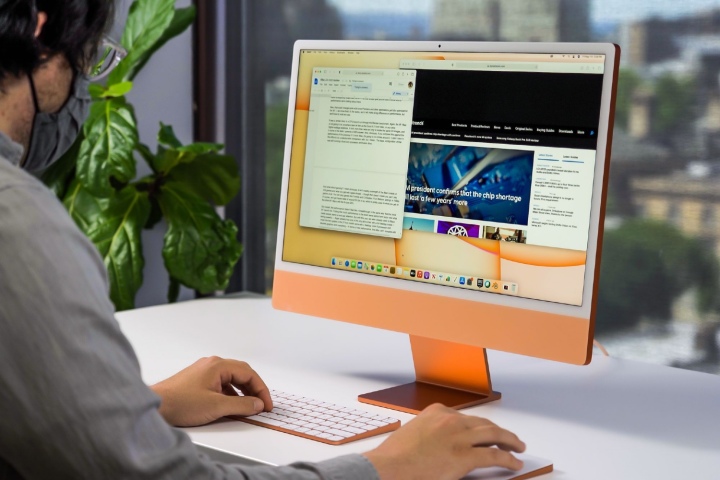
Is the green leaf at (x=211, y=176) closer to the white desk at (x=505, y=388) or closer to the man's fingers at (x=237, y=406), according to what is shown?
the white desk at (x=505, y=388)

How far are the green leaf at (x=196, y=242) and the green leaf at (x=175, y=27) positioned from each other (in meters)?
0.33

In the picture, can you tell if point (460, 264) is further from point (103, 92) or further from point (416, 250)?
point (103, 92)

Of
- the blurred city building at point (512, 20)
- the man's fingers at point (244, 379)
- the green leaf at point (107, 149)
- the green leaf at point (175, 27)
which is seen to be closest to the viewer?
the man's fingers at point (244, 379)

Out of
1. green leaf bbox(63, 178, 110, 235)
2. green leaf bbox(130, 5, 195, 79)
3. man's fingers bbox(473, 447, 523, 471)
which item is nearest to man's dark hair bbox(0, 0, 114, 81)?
man's fingers bbox(473, 447, 523, 471)

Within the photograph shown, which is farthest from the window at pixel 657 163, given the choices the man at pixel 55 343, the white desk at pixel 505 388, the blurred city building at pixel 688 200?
the man at pixel 55 343

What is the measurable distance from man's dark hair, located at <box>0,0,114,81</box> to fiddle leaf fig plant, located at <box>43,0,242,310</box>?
1.26m

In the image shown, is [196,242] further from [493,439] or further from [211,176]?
[493,439]

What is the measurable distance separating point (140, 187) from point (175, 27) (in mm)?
396

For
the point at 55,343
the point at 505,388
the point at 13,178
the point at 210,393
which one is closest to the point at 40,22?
the point at 13,178

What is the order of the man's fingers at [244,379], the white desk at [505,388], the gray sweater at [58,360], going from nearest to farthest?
1. the gray sweater at [58,360]
2. the white desk at [505,388]
3. the man's fingers at [244,379]

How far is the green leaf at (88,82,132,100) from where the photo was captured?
2230mm

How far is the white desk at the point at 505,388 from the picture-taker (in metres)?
1.12

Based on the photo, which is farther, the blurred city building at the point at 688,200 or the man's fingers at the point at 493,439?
the blurred city building at the point at 688,200

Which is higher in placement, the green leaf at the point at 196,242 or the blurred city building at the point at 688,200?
the blurred city building at the point at 688,200
